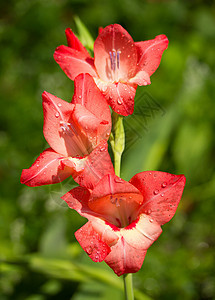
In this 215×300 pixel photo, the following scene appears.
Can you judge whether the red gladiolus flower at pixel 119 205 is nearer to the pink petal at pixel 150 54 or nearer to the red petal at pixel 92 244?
the red petal at pixel 92 244

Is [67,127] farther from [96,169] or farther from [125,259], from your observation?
[125,259]

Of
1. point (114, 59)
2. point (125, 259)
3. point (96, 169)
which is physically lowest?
point (125, 259)

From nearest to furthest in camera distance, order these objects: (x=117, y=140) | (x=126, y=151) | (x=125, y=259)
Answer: (x=125, y=259) → (x=117, y=140) → (x=126, y=151)

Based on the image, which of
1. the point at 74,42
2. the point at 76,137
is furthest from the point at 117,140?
the point at 74,42

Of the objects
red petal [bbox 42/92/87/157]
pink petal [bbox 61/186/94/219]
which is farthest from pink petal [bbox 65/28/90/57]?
pink petal [bbox 61/186/94/219]

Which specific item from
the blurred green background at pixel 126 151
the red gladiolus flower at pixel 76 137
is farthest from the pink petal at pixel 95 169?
the blurred green background at pixel 126 151

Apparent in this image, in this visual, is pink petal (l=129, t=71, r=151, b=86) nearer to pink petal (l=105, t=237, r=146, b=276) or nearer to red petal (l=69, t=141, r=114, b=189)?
red petal (l=69, t=141, r=114, b=189)

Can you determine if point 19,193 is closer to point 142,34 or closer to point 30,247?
point 30,247
